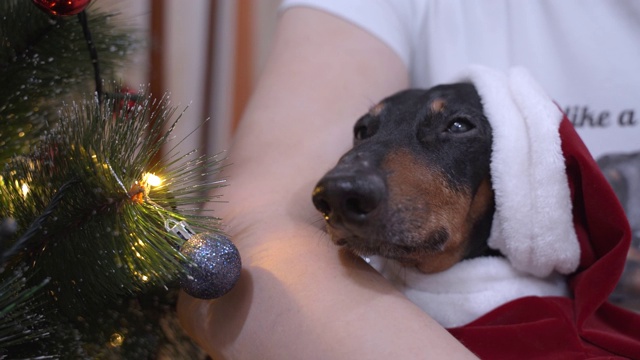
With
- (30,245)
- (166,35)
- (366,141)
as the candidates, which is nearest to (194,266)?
(30,245)

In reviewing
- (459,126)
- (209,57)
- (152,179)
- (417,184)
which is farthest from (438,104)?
(209,57)

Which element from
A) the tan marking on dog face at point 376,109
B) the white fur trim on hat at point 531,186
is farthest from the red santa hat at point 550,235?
the tan marking on dog face at point 376,109

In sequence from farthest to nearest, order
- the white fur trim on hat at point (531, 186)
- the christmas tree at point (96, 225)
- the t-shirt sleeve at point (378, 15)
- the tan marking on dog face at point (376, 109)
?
the t-shirt sleeve at point (378, 15), the tan marking on dog face at point (376, 109), the white fur trim on hat at point (531, 186), the christmas tree at point (96, 225)

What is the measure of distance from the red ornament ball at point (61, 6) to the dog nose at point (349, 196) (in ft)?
0.93

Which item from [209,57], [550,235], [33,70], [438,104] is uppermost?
[33,70]

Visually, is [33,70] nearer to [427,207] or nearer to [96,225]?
[96,225]

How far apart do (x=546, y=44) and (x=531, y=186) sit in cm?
34

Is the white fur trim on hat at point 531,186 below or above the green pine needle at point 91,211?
below

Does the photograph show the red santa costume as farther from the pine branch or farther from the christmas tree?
the pine branch

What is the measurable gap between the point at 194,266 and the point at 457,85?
50 centimetres

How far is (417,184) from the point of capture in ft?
2.25

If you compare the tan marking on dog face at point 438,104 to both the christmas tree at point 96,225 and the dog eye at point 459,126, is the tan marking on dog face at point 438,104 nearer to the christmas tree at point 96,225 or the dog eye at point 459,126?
the dog eye at point 459,126

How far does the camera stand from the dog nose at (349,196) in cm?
60

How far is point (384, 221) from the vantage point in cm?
64
